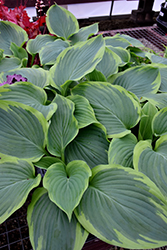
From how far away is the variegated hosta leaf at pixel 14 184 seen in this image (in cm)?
49

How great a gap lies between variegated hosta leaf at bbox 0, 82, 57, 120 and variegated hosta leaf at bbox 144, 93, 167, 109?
394mm

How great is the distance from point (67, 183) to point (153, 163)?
0.27m

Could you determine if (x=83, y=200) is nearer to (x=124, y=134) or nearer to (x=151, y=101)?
(x=124, y=134)

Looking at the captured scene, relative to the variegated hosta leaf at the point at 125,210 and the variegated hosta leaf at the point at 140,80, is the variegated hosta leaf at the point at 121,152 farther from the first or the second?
the variegated hosta leaf at the point at 140,80

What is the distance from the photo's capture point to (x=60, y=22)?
110cm

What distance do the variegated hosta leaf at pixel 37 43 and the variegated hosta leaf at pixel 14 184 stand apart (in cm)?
68

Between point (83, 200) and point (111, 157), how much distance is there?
16cm

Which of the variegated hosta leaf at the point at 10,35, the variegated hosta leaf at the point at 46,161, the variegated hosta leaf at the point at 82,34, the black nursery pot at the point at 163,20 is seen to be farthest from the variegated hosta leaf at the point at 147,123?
the black nursery pot at the point at 163,20

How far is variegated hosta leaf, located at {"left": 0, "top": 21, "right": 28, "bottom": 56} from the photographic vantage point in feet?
3.44

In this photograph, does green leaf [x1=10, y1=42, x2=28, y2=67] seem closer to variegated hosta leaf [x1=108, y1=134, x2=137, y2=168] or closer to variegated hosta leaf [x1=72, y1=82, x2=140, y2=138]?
variegated hosta leaf [x1=72, y1=82, x2=140, y2=138]

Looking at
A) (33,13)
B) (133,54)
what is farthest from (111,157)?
(33,13)

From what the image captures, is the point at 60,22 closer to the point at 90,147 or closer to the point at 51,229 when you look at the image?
the point at 90,147

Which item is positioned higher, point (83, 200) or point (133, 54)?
point (133, 54)

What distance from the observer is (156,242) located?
0.45m
